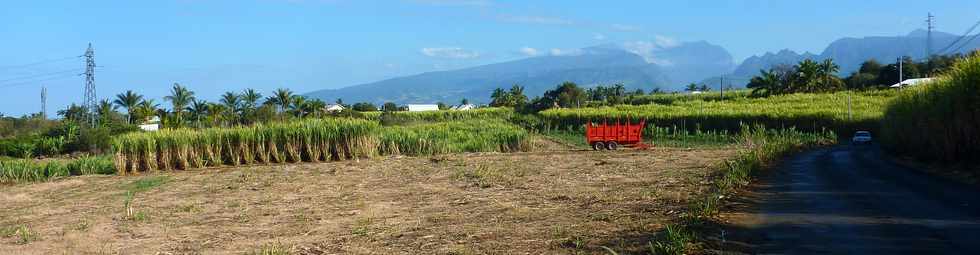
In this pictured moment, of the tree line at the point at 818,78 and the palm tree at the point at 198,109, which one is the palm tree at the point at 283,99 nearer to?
the palm tree at the point at 198,109

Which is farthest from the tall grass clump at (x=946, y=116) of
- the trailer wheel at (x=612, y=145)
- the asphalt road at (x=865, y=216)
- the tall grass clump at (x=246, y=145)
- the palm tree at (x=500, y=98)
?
the palm tree at (x=500, y=98)

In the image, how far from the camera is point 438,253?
25.0ft

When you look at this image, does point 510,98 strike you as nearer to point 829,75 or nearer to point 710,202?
point 829,75

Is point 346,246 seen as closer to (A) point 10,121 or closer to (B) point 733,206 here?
(B) point 733,206

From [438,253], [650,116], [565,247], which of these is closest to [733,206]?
[565,247]

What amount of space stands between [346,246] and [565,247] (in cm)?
242

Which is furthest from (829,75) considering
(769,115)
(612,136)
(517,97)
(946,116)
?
(946,116)

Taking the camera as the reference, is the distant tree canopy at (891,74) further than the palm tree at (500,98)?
No

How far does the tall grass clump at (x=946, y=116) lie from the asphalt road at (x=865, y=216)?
169 cm

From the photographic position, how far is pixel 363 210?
39.3 ft


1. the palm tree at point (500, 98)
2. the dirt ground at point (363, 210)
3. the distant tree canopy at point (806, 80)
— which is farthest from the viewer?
the palm tree at point (500, 98)

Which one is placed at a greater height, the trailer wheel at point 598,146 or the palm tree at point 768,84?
the palm tree at point 768,84

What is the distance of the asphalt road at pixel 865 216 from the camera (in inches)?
289

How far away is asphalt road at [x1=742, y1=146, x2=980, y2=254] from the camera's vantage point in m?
7.34
